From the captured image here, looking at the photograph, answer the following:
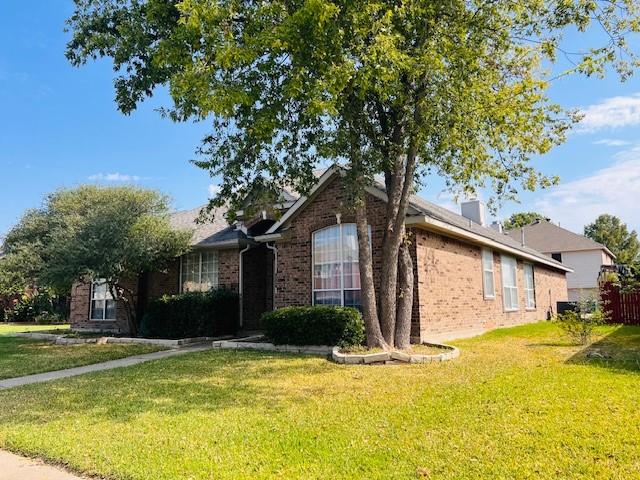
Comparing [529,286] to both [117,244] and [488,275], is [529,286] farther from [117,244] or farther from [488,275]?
[117,244]

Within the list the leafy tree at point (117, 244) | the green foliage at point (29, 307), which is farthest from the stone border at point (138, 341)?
the green foliage at point (29, 307)

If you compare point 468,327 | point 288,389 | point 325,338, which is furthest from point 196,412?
point 468,327

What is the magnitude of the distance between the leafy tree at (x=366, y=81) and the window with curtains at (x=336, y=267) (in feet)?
5.98

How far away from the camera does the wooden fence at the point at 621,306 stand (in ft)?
57.6

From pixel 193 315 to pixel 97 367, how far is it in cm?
459

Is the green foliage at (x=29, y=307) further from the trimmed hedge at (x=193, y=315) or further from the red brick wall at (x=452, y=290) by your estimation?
the red brick wall at (x=452, y=290)

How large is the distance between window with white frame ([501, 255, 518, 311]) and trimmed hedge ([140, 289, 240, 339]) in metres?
10.6

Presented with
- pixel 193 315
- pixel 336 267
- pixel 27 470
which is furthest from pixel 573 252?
pixel 27 470

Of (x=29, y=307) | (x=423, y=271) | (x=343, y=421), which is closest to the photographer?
(x=343, y=421)

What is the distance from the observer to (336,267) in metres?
13.8

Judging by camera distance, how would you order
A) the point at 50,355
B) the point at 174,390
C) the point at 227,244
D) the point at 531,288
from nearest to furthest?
the point at 174,390 < the point at 50,355 < the point at 227,244 < the point at 531,288

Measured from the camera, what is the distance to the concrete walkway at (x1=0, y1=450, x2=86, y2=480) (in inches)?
175

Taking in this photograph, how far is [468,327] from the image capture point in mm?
15148

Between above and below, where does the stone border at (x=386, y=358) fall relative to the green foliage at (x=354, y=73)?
below
